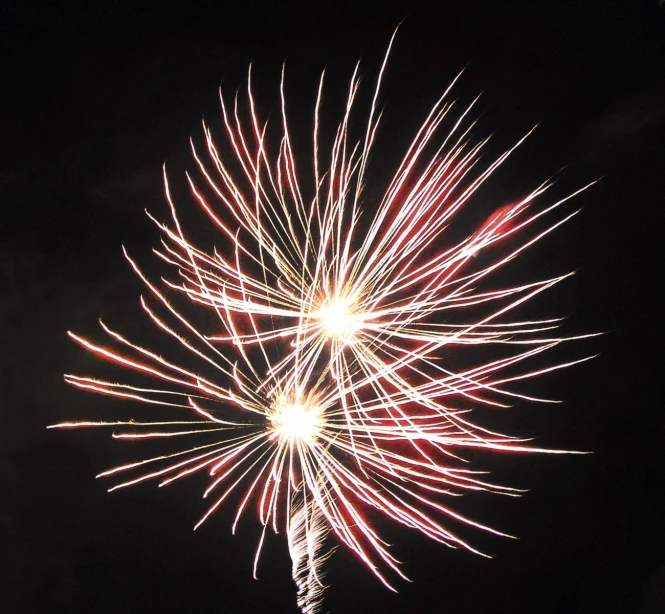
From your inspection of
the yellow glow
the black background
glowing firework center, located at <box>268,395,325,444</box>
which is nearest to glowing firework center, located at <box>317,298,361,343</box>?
the yellow glow

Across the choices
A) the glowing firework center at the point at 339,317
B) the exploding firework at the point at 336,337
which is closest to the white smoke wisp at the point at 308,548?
the exploding firework at the point at 336,337

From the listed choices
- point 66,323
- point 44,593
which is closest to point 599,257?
point 66,323

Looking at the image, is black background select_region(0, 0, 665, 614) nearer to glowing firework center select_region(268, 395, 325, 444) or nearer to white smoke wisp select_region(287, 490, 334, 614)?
white smoke wisp select_region(287, 490, 334, 614)

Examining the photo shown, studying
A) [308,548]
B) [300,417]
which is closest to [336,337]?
[300,417]

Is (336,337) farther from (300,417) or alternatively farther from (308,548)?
(308,548)

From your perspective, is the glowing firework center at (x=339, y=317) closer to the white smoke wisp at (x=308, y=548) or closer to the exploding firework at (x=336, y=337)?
the exploding firework at (x=336, y=337)

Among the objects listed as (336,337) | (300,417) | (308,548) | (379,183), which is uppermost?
(379,183)

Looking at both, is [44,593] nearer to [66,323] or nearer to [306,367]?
[66,323]
